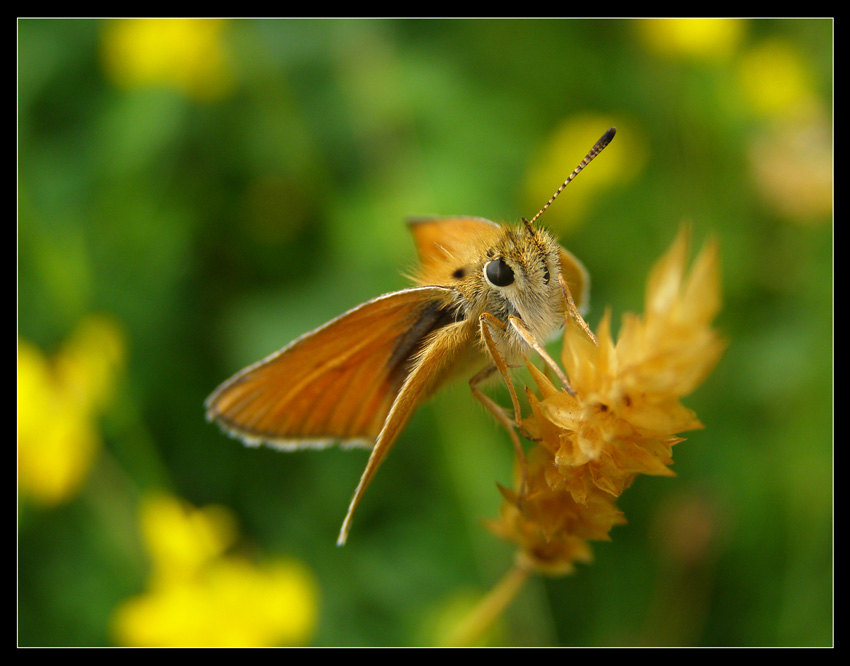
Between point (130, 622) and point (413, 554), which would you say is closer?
point (130, 622)

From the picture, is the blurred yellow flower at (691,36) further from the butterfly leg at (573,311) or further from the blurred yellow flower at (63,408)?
the blurred yellow flower at (63,408)

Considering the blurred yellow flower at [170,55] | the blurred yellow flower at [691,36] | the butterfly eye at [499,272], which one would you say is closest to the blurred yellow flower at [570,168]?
the blurred yellow flower at [691,36]

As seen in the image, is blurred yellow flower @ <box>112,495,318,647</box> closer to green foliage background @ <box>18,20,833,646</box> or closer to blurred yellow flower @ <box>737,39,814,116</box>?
green foliage background @ <box>18,20,833,646</box>

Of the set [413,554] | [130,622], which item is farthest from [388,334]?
[130,622]

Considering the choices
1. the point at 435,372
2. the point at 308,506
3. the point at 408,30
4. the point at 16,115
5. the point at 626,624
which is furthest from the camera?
the point at 408,30

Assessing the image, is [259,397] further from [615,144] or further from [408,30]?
[408,30]

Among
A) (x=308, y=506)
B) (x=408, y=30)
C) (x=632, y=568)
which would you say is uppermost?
(x=408, y=30)

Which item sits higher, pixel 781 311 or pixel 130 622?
pixel 130 622

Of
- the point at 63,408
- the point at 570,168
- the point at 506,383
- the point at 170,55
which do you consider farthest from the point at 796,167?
the point at 63,408
